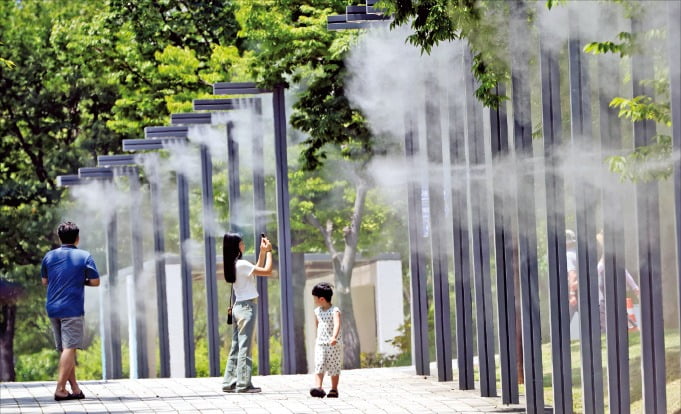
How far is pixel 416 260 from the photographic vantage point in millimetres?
15477

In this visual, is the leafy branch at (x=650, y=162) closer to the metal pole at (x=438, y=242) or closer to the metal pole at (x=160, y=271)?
the metal pole at (x=438, y=242)

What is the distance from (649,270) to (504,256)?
2.67 metres

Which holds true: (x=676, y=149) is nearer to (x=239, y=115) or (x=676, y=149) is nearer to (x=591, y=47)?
(x=591, y=47)

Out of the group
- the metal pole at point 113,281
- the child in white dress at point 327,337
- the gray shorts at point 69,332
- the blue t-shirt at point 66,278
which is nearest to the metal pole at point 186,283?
the metal pole at point 113,281

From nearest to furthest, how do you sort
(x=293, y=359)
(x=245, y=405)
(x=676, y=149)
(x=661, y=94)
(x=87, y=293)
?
(x=676, y=149), (x=661, y=94), (x=245, y=405), (x=293, y=359), (x=87, y=293)

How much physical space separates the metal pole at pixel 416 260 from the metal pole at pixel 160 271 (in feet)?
24.6

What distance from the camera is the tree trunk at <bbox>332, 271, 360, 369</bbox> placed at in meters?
33.9

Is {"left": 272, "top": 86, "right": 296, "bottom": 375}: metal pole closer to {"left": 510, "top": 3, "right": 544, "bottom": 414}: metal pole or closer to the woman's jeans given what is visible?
the woman's jeans

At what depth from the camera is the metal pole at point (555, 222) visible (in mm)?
10641

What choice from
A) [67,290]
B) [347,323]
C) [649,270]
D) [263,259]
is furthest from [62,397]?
[347,323]

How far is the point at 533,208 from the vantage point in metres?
11.2

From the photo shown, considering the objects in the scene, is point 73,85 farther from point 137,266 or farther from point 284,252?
point 284,252

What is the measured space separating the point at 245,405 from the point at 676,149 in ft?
19.5

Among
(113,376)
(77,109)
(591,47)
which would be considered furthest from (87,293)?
(591,47)
